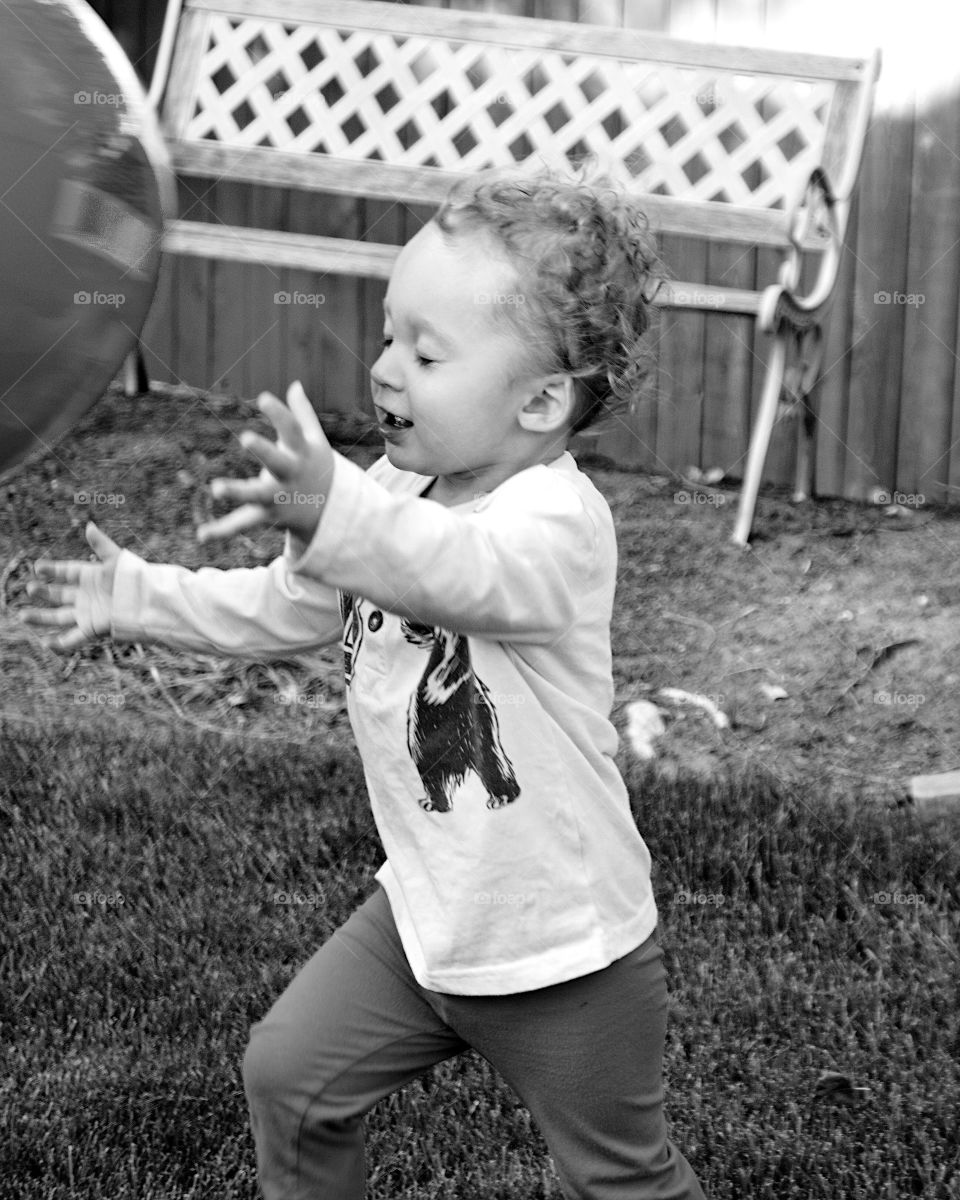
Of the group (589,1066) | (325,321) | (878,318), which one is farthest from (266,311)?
(589,1066)

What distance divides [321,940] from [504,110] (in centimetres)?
391

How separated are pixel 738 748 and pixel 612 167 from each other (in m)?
2.15

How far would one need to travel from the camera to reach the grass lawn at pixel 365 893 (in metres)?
2.03

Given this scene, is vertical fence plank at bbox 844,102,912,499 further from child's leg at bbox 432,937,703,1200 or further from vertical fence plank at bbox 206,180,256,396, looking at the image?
child's leg at bbox 432,937,703,1200

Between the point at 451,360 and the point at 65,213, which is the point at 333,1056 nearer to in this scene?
the point at 451,360

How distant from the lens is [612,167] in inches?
191

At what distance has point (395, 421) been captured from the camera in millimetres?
1482

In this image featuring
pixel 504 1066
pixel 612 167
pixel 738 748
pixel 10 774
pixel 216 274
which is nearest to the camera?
pixel 504 1066

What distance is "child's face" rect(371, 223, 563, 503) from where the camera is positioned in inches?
57.7

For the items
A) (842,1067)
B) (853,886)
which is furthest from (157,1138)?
(853,886)

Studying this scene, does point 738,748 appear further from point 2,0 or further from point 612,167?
point 2,0

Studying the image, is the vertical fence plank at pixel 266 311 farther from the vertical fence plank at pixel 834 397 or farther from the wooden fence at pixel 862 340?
the vertical fence plank at pixel 834 397

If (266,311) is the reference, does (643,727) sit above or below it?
below

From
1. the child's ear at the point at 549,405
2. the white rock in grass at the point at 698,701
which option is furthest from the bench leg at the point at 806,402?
the child's ear at the point at 549,405
